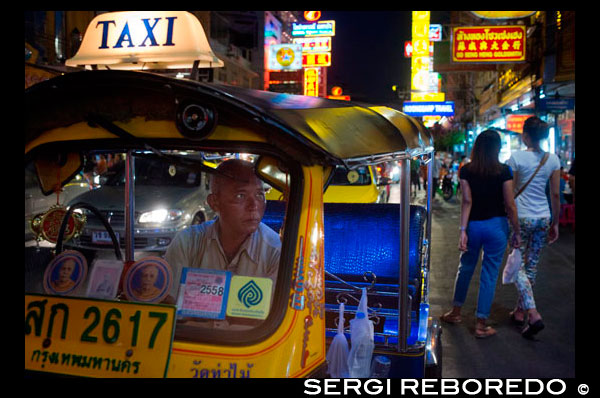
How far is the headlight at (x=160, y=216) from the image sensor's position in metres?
8.30

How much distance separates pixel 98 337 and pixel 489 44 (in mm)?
13849

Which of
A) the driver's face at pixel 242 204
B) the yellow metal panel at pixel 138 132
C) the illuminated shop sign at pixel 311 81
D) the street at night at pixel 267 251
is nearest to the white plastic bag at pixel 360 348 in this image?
the street at night at pixel 267 251

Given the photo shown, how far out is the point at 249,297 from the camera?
7.32 feet

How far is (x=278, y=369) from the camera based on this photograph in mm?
2051

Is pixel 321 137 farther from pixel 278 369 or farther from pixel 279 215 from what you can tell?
pixel 279 215

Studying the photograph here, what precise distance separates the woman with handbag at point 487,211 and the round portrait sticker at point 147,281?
3.85m

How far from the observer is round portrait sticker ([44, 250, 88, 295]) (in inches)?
94.0

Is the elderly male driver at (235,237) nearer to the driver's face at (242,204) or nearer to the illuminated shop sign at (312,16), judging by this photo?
the driver's face at (242,204)

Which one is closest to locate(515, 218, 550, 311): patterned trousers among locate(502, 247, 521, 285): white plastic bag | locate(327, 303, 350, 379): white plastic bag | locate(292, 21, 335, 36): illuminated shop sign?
locate(502, 247, 521, 285): white plastic bag

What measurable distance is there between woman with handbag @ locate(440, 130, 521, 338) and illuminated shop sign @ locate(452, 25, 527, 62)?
370 inches

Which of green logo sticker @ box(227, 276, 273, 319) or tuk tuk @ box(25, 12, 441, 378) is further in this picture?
green logo sticker @ box(227, 276, 273, 319)

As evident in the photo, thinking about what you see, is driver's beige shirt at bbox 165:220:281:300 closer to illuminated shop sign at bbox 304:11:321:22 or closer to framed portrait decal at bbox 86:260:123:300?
framed portrait decal at bbox 86:260:123:300

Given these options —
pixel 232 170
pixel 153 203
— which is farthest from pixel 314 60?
pixel 232 170

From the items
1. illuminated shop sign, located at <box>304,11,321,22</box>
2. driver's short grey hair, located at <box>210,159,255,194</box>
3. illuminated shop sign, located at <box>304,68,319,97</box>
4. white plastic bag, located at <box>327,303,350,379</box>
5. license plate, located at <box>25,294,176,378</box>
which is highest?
illuminated shop sign, located at <box>304,11,321,22</box>
